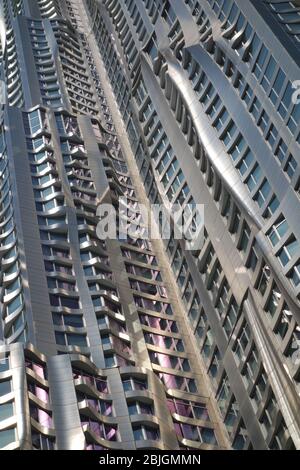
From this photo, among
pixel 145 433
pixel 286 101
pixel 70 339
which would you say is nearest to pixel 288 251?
pixel 286 101

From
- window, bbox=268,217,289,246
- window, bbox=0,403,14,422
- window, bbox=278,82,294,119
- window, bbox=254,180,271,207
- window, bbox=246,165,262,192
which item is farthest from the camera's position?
window, bbox=246,165,262,192

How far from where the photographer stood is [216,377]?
77.5 meters

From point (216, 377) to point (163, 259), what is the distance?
854 inches

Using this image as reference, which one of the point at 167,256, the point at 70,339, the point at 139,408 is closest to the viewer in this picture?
the point at 139,408

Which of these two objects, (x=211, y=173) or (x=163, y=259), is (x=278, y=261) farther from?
(x=163, y=259)

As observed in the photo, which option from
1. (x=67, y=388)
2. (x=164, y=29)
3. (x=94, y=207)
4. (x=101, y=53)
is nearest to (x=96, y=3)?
(x=101, y=53)

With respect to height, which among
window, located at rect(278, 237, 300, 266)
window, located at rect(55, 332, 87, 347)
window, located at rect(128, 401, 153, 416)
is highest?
window, located at rect(55, 332, 87, 347)


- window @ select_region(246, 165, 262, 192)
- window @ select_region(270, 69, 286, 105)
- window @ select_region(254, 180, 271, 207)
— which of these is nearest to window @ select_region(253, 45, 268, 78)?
window @ select_region(270, 69, 286, 105)

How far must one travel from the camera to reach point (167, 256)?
313 feet

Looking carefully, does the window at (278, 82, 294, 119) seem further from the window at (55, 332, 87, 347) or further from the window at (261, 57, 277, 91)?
the window at (55, 332, 87, 347)

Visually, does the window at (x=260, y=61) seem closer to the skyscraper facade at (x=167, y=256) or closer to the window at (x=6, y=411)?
the skyscraper facade at (x=167, y=256)

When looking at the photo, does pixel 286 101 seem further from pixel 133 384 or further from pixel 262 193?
pixel 133 384

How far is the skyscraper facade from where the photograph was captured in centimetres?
6581

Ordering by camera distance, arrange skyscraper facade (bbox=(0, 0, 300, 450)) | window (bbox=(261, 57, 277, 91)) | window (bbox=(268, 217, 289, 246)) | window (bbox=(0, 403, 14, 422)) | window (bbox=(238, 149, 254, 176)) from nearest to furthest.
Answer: window (bbox=(0, 403, 14, 422)) → skyscraper facade (bbox=(0, 0, 300, 450)) → window (bbox=(268, 217, 289, 246)) → window (bbox=(261, 57, 277, 91)) → window (bbox=(238, 149, 254, 176))
